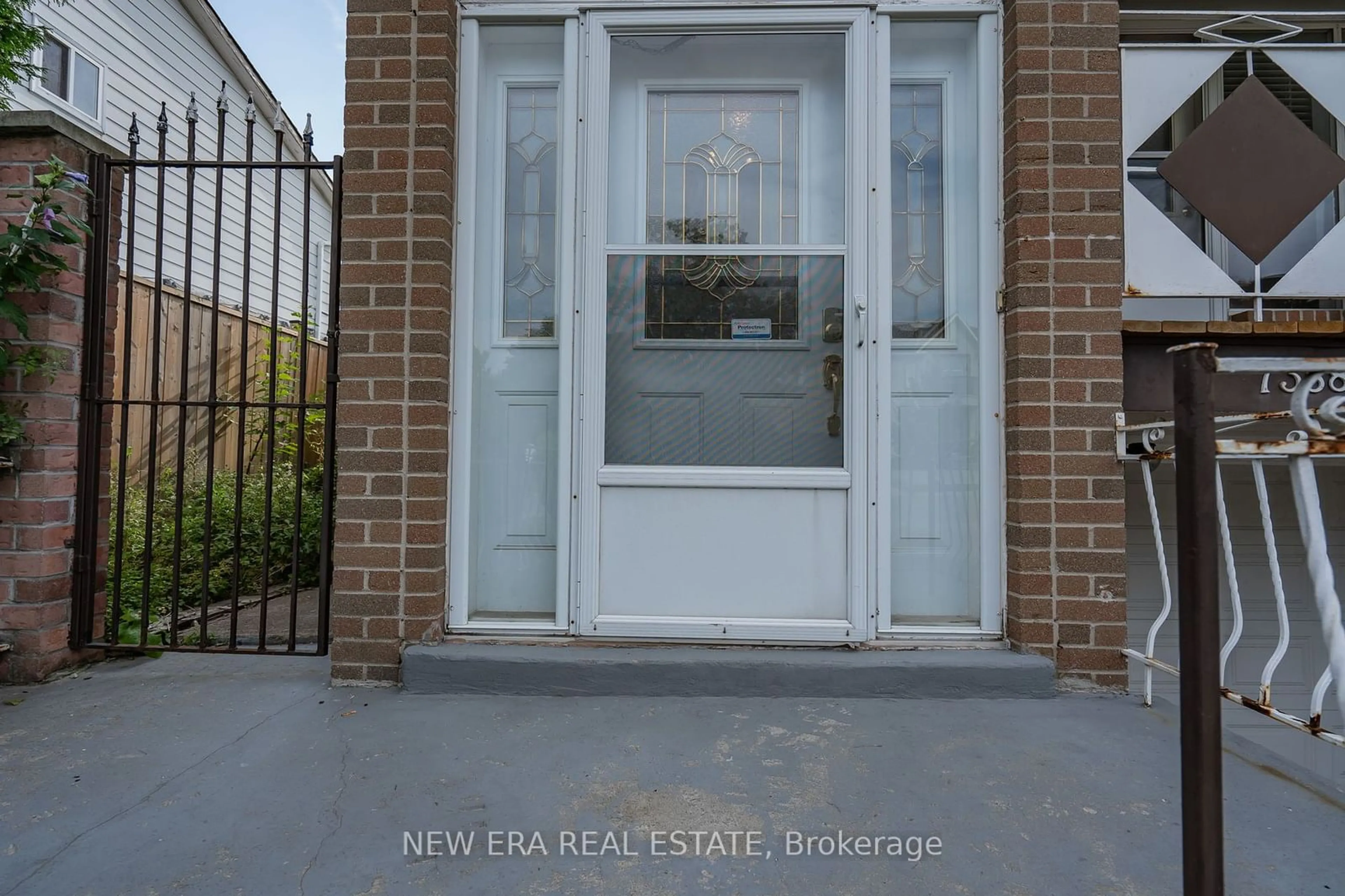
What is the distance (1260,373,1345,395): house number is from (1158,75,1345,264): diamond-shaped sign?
479mm

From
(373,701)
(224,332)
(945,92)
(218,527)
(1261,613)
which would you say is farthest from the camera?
(224,332)

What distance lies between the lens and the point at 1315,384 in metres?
1.20

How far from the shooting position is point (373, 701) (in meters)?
2.43

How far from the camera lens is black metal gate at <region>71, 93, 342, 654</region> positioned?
2742 mm

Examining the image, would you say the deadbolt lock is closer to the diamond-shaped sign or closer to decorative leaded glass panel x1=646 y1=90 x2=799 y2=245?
decorative leaded glass panel x1=646 y1=90 x2=799 y2=245

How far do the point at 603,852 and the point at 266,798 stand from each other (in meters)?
0.91

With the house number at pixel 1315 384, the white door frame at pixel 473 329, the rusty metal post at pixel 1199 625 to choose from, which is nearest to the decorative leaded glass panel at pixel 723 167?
the white door frame at pixel 473 329

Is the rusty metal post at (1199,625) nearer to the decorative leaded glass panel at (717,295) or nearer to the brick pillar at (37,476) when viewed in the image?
the decorative leaded glass panel at (717,295)

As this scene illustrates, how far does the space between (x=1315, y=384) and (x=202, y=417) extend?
7459mm

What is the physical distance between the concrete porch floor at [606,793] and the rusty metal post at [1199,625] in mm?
547

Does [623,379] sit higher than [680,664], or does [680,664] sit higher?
[623,379]

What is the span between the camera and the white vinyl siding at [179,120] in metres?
6.88

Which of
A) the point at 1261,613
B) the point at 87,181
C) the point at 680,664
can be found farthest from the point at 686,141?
the point at 1261,613

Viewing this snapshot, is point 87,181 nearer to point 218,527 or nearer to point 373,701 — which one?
point 373,701
